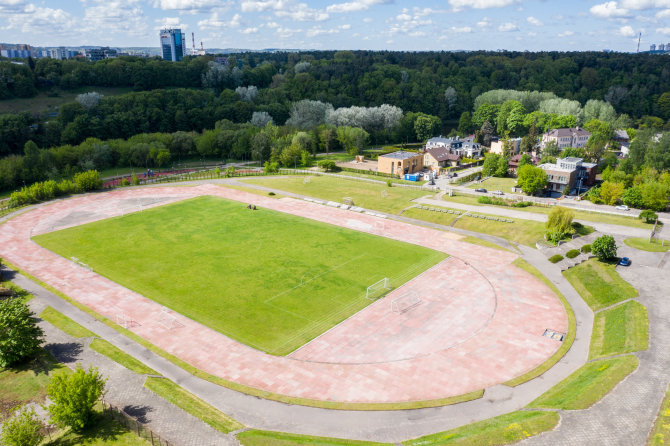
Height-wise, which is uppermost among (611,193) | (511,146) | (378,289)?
(511,146)

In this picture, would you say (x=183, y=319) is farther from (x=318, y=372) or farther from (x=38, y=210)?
(x=38, y=210)

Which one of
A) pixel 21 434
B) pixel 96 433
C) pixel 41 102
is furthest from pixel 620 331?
pixel 41 102

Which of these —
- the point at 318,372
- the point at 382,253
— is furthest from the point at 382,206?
the point at 318,372

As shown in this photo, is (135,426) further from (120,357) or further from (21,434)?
(120,357)

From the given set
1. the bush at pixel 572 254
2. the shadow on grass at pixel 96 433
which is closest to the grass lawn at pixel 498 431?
the shadow on grass at pixel 96 433

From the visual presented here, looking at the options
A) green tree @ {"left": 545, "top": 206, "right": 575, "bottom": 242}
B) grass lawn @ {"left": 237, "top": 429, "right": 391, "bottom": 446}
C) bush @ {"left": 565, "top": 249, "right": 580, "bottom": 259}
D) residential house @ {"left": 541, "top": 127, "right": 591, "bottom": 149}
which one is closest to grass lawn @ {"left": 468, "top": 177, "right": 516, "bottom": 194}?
green tree @ {"left": 545, "top": 206, "right": 575, "bottom": 242}

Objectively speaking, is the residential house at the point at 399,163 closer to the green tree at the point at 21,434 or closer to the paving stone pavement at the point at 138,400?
the paving stone pavement at the point at 138,400

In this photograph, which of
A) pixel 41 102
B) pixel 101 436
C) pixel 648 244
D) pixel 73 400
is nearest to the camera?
pixel 73 400
